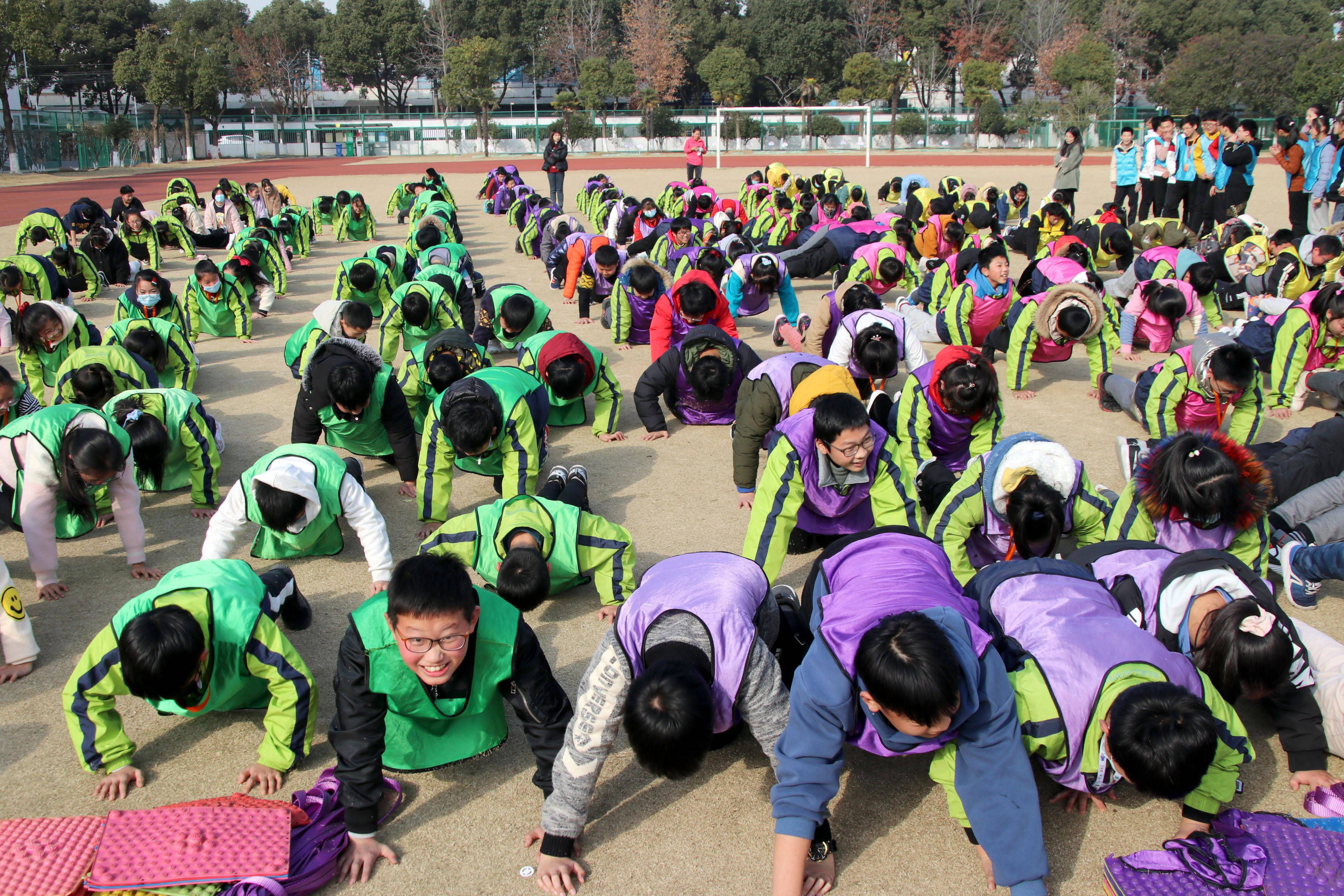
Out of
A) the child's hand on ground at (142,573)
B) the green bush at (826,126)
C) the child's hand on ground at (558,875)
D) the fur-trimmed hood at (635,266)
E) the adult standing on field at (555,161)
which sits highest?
the green bush at (826,126)

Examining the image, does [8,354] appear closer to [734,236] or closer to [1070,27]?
[734,236]

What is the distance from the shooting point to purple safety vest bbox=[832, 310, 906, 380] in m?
5.81

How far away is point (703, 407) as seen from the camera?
20.0ft

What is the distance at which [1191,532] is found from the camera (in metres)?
3.51

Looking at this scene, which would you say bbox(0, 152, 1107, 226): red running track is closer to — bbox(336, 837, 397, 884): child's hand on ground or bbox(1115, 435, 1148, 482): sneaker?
bbox(1115, 435, 1148, 482): sneaker

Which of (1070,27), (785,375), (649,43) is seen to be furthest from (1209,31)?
(785,375)

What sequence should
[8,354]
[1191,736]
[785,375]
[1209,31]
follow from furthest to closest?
[1209,31] < [8,354] < [785,375] < [1191,736]

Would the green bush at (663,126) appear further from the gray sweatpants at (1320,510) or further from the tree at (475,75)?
the gray sweatpants at (1320,510)

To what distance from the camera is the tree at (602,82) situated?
41938 mm

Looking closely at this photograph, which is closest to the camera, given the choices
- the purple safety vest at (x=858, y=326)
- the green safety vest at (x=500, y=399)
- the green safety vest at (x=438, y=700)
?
the green safety vest at (x=438, y=700)

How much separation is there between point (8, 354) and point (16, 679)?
5473 mm

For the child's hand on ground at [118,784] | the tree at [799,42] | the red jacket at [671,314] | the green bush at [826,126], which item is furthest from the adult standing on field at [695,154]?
the tree at [799,42]

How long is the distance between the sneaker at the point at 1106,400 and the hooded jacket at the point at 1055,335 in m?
0.10

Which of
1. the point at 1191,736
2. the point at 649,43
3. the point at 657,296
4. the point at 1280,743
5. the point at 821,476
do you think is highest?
the point at 649,43
